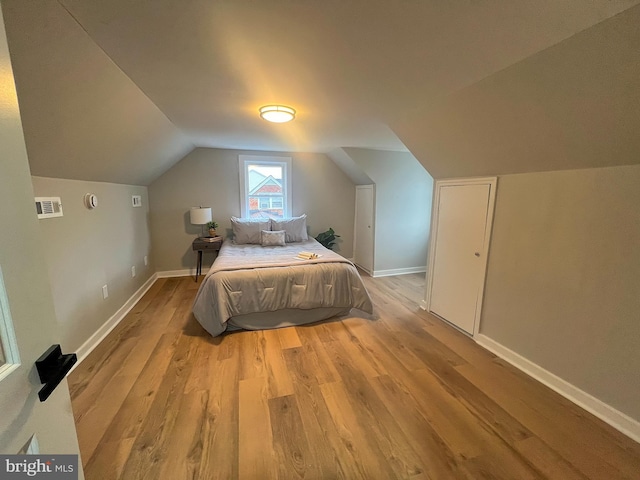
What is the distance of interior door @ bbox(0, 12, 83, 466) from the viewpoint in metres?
0.55

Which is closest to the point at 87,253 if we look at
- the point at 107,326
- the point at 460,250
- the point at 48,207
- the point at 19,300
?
the point at 48,207

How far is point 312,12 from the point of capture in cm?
111

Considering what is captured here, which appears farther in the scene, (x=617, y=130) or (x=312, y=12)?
(x=617, y=130)

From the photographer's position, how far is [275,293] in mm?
2645

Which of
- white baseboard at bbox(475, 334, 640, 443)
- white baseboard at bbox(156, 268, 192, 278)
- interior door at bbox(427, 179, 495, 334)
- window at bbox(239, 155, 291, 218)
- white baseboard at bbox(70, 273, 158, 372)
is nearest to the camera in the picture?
white baseboard at bbox(475, 334, 640, 443)

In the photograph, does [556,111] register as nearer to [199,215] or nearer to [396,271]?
[396,271]

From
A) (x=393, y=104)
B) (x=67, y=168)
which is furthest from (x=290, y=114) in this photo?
(x=67, y=168)

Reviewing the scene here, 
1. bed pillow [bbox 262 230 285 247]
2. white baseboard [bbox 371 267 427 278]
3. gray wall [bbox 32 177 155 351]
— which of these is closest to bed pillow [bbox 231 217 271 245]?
bed pillow [bbox 262 230 285 247]

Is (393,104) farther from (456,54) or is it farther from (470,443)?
(470,443)

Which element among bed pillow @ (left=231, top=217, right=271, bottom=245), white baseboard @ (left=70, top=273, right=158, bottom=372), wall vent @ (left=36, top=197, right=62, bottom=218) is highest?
wall vent @ (left=36, top=197, right=62, bottom=218)

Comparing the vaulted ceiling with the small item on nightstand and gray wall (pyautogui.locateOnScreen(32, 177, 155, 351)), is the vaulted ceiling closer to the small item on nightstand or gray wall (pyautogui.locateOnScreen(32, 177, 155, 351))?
gray wall (pyautogui.locateOnScreen(32, 177, 155, 351))

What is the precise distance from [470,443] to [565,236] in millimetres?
1551

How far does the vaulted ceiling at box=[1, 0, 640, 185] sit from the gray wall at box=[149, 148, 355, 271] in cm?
183

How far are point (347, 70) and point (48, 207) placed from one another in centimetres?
225
